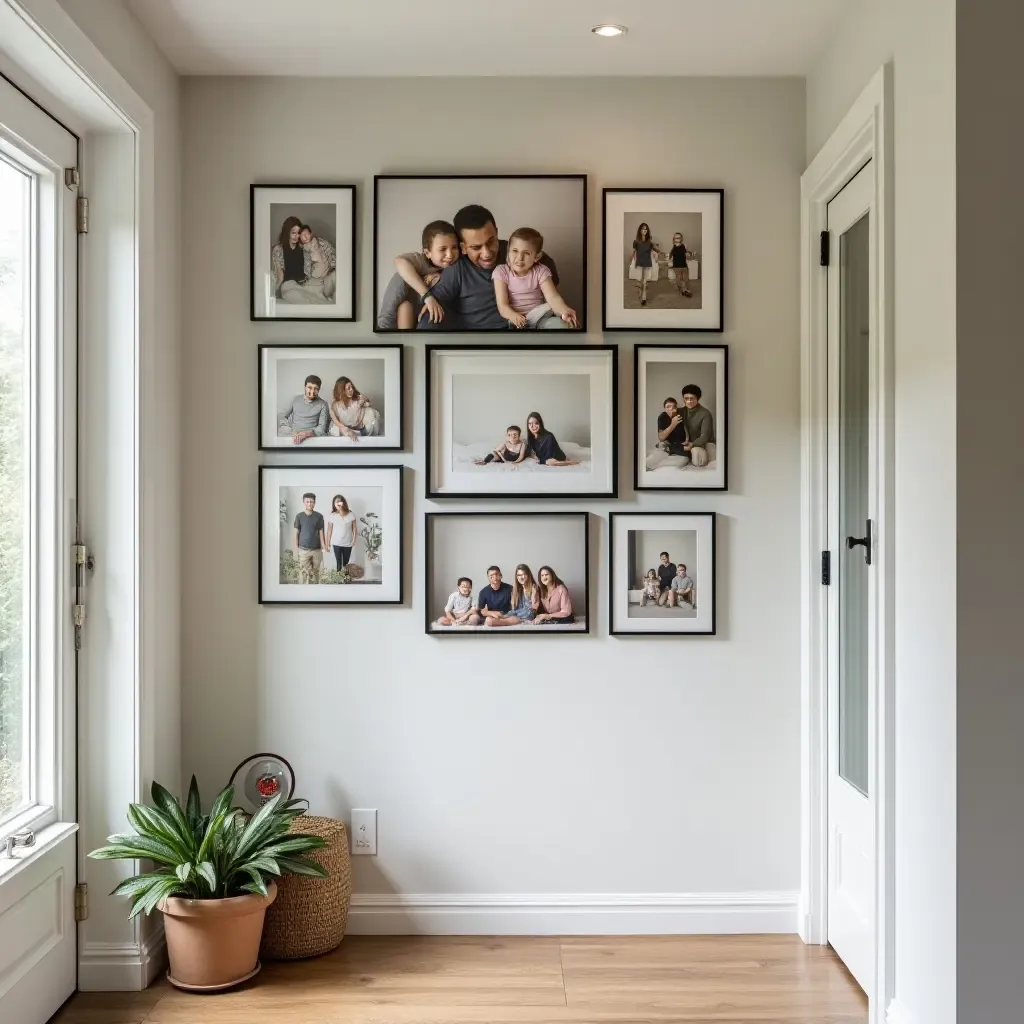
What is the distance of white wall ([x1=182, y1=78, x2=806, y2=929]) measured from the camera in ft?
10.2

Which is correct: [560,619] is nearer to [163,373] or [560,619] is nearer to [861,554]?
[861,554]

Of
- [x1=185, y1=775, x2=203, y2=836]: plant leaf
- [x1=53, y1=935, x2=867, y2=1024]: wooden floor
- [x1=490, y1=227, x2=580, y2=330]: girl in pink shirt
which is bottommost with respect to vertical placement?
[x1=53, y1=935, x2=867, y2=1024]: wooden floor

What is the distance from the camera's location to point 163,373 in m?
2.95

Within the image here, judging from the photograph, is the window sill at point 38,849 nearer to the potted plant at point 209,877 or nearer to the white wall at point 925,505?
the potted plant at point 209,877

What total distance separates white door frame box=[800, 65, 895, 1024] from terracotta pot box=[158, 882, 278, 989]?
150 cm

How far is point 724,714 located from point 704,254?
1.35m

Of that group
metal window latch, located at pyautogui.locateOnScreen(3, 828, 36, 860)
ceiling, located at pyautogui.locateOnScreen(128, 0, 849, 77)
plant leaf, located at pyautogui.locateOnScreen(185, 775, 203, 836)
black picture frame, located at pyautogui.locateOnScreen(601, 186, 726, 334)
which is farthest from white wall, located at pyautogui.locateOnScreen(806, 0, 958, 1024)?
metal window latch, located at pyautogui.locateOnScreen(3, 828, 36, 860)

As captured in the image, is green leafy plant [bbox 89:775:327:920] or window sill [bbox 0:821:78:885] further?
green leafy plant [bbox 89:775:327:920]

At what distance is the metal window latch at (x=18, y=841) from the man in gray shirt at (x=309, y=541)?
3.23 feet

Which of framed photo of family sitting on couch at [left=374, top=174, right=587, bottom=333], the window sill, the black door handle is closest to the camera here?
the window sill

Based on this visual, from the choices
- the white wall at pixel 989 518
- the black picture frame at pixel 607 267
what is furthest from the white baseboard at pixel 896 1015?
the black picture frame at pixel 607 267

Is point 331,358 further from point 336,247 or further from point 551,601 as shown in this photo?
point 551,601

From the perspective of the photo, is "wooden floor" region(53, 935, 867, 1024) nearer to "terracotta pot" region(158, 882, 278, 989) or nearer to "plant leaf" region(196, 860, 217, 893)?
"terracotta pot" region(158, 882, 278, 989)

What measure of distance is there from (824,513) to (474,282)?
3.95 ft
